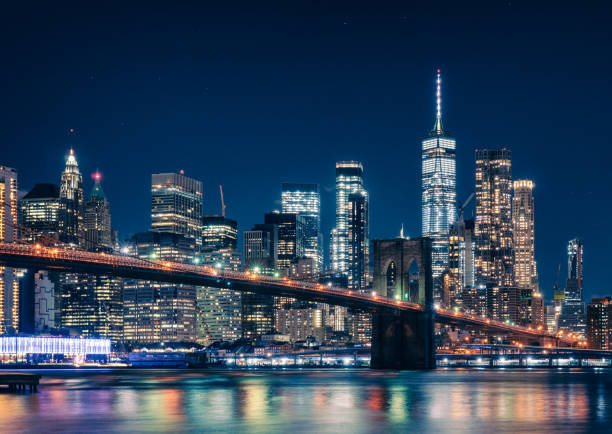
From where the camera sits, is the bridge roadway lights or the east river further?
the bridge roadway lights

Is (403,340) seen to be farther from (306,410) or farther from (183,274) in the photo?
(306,410)

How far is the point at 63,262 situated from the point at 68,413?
125 ft

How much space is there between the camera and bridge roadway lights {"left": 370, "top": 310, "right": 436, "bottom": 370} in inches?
3971

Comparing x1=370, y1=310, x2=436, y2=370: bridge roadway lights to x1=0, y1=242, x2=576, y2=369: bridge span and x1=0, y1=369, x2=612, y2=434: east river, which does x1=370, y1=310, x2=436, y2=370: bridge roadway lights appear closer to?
x1=0, y1=242, x2=576, y2=369: bridge span

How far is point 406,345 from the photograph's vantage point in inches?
4011

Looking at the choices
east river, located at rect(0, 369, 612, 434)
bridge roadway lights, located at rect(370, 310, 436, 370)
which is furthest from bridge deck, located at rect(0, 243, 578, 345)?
east river, located at rect(0, 369, 612, 434)

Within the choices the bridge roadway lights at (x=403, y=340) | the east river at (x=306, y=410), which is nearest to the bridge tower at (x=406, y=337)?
the bridge roadway lights at (x=403, y=340)

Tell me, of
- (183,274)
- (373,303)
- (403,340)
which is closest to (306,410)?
(183,274)

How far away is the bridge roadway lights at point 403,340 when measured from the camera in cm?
10088

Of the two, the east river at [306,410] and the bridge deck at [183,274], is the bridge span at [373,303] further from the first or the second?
the east river at [306,410]

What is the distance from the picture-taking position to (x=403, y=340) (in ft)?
337

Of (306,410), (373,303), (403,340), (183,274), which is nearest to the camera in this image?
(306,410)

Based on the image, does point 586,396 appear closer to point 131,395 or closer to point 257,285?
point 131,395

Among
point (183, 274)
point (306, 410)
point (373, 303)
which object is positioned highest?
point (183, 274)
